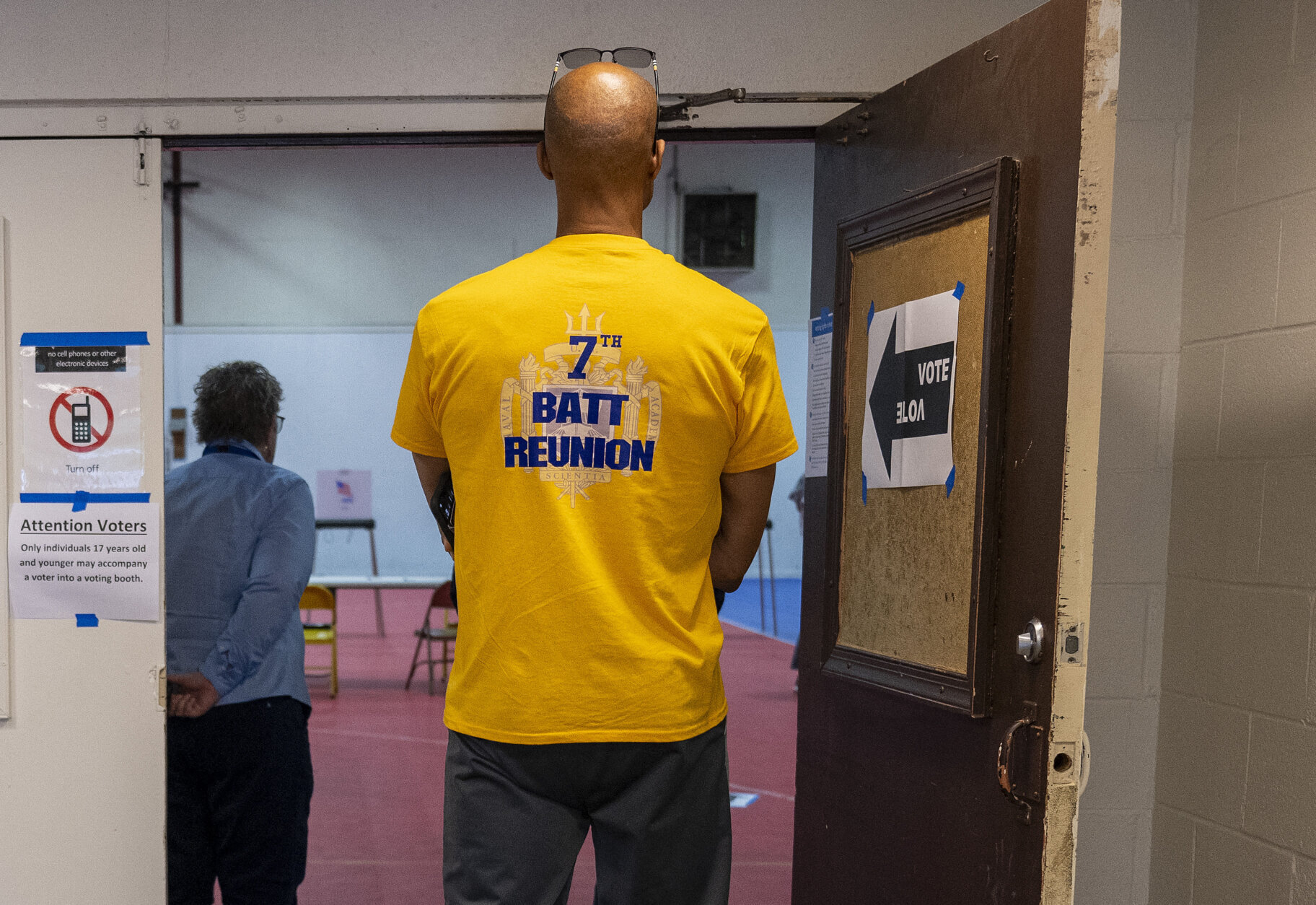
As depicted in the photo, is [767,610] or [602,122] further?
[767,610]

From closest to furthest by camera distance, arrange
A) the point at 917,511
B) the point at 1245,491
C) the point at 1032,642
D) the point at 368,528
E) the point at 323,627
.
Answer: the point at 1032,642 → the point at 917,511 → the point at 1245,491 → the point at 323,627 → the point at 368,528

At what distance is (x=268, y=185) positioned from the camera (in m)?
9.93

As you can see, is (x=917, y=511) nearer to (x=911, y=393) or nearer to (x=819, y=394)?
(x=911, y=393)

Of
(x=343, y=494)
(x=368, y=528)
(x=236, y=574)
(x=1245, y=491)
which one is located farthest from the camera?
(x=343, y=494)

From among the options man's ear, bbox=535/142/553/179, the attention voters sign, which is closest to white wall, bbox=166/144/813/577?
the attention voters sign

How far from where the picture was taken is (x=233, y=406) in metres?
2.42

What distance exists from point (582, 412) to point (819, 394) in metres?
1.21

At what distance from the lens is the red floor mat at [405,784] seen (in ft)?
11.3

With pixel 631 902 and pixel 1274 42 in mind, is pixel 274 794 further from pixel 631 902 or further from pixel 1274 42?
pixel 1274 42

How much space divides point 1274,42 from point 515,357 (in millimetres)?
1822

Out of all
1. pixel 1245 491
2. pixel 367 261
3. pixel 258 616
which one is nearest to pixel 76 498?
pixel 258 616

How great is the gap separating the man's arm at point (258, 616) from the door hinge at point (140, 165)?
758mm

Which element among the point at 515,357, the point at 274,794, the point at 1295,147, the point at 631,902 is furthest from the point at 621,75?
the point at 274,794

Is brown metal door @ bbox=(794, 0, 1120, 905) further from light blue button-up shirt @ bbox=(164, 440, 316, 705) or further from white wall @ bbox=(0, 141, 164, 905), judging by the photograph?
white wall @ bbox=(0, 141, 164, 905)
